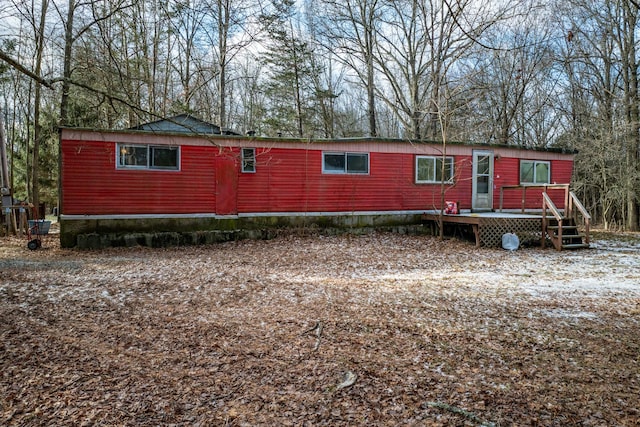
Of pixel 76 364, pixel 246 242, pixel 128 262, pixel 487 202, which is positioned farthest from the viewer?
pixel 487 202

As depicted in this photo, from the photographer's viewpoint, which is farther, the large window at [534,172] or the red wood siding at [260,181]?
the large window at [534,172]

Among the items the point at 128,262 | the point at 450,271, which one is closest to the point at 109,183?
the point at 128,262

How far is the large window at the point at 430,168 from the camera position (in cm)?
1247

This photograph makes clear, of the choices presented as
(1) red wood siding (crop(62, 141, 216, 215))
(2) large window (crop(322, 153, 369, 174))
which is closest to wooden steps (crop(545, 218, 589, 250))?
(2) large window (crop(322, 153, 369, 174))

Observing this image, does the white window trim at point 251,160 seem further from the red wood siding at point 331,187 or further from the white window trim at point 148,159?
the white window trim at point 148,159

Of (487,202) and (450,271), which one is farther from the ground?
(487,202)

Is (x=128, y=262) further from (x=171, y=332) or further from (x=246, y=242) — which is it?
(x=171, y=332)

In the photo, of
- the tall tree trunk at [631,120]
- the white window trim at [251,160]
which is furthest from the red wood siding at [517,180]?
the white window trim at [251,160]

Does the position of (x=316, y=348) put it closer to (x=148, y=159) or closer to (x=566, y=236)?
(x=148, y=159)

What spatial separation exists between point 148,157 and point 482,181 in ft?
33.2

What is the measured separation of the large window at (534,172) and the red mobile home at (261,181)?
3 cm

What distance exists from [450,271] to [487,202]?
6701 mm

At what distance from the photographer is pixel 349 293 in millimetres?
5441

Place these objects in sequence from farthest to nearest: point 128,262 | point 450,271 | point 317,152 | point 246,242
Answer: point 317,152, point 246,242, point 128,262, point 450,271
